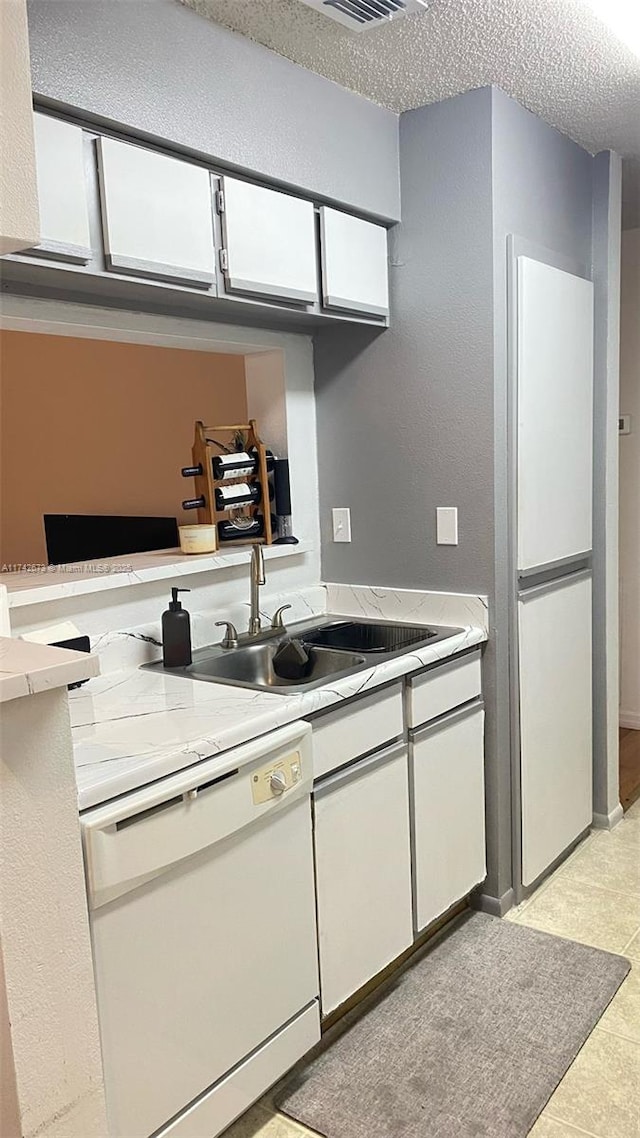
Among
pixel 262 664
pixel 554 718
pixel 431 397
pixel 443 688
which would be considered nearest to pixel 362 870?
pixel 443 688

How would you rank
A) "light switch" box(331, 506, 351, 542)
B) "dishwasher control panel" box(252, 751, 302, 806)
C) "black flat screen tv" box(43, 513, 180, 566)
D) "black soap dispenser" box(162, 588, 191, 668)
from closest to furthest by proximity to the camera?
1. "dishwasher control panel" box(252, 751, 302, 806)
2. "black soap dispenser" box(162, 588, 191, 668)
3. "light switch" box(331, 506, 351, 542)
4. "black flat screen tv" box(43, 513, 180, 566)

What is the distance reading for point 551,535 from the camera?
276 centimetres

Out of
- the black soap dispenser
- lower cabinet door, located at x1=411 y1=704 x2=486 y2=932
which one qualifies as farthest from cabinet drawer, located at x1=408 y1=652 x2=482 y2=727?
the black soap dispenser

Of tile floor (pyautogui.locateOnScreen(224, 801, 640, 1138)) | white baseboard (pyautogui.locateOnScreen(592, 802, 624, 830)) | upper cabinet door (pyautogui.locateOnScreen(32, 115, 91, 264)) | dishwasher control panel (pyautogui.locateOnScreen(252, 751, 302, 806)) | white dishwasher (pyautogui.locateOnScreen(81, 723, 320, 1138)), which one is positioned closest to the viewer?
white dishwasher (pyautogui.locateOnScreen(81, 723, 320, 1138))

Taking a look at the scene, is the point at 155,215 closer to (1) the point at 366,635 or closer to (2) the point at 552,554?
(1) the point at 366,635

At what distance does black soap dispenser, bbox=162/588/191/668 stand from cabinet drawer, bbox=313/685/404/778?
47 cm

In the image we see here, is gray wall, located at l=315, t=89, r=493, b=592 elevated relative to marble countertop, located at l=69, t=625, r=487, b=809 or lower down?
elevated

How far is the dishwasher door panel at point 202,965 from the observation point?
1.50 m

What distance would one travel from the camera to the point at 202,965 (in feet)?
5.44

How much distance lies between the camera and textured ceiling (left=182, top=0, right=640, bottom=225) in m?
1.99

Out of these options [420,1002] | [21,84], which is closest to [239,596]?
[420,1002]

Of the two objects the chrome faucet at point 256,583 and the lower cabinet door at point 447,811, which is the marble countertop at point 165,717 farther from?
the chrome faucet at point 256,583

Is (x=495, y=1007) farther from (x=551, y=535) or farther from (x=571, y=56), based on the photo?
(x=571, y=56)

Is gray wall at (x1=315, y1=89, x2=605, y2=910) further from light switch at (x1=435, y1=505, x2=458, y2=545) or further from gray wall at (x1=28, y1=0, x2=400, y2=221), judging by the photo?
gray wall at (x1=28, y1=0, x2=400, y2=221)
